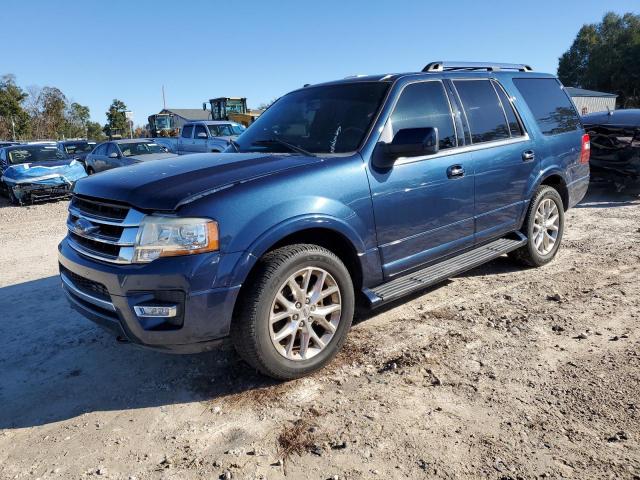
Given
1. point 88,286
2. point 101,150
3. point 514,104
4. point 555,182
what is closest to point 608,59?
point 101,150

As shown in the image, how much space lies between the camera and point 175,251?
8.84 ft

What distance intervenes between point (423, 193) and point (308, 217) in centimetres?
113

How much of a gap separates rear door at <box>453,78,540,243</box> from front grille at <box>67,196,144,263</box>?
2.87 m

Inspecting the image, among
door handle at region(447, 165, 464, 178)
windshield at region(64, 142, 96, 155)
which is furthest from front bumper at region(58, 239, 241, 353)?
windshield at region(64, 142, 96, 155)

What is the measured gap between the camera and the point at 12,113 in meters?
50.2

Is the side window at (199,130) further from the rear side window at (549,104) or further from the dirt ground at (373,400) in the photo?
the rear side window at (549,104)

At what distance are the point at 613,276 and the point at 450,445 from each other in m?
3.45

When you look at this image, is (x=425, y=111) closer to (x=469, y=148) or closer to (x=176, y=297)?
(x=469, y=148)

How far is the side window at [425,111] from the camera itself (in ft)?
12.3

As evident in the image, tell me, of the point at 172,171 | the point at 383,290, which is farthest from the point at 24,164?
the point at 383,290

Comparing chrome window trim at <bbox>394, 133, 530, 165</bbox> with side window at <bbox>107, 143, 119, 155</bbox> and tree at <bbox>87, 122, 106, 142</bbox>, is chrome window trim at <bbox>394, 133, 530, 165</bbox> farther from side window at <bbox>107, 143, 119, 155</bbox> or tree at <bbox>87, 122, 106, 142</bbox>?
tree at <bbox>87, 122, 106, 142</bbox>

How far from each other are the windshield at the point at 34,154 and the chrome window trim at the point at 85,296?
11.7 meters

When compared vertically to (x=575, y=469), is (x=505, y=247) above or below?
above

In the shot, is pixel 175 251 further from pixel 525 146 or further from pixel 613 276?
pixel 613 276
